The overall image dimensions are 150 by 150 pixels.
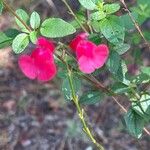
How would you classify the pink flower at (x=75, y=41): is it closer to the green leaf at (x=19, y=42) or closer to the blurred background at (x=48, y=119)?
the green leaf at (x=19, y=42)

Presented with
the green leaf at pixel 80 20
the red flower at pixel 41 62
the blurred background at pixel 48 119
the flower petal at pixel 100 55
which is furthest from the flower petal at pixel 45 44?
the blurred background at pixel 48 119

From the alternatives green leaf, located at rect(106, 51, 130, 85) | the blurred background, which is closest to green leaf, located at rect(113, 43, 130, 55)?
green leaf, located at rect(106, 51, 130, 85)

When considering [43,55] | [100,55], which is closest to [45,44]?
[43,55]

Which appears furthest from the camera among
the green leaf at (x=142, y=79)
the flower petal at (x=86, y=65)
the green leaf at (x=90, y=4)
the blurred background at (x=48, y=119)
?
the blurred background at (x=48, y=119)

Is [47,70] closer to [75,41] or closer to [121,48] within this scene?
[75,41]

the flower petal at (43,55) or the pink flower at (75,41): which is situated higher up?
the flower petal at (43,55)

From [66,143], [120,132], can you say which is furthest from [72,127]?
[120,132]

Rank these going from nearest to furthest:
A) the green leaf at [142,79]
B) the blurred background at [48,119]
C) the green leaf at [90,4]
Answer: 1. the green leaf at [90,4]
2. the green leaf at [142,79]
3. the blurred background at [48,119]
